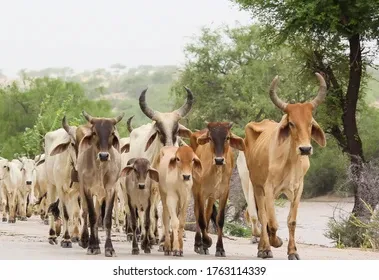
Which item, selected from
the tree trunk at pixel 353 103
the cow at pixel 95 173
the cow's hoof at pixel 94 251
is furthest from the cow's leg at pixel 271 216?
the tree trunk at pixel 353 103

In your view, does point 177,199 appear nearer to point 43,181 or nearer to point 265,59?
point 43,181

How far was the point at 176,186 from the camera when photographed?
1748cm

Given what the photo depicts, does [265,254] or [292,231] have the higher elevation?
[292,231]

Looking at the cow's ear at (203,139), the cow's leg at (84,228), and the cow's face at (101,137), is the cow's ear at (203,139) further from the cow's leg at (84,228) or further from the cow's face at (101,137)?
the cow's leg at (84,228)

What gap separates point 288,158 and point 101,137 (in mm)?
2807

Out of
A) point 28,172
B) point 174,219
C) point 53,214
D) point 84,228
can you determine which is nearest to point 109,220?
point 174,219

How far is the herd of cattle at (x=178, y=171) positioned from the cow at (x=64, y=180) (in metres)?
0.02

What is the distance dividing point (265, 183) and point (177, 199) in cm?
134

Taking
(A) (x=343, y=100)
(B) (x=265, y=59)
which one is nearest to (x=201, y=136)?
(A) (x=343, y=100)

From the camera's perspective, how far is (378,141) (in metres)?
58.0

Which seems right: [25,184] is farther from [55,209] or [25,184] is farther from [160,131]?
[160,131]

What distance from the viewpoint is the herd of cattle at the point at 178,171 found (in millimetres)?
17078

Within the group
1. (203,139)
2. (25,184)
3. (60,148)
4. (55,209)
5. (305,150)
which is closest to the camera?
(305,150)

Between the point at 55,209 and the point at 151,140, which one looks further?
the point at 55,209
